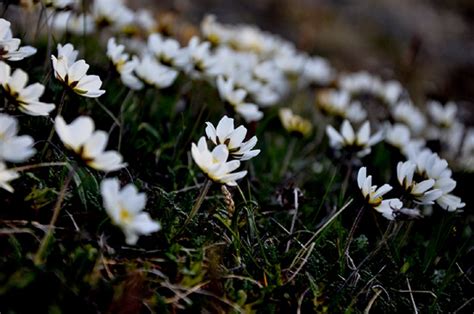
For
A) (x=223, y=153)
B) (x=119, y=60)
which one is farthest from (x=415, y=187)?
(x=119, y=60)

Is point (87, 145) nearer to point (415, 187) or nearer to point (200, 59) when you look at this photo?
point (415, 187)

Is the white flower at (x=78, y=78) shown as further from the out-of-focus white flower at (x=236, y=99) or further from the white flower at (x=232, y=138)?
the out-of-focus white flower at (x=236, y=99)

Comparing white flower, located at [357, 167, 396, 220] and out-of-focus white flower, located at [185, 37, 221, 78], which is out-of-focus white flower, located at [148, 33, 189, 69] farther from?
white flower, located at [357, 167, 396, 220]

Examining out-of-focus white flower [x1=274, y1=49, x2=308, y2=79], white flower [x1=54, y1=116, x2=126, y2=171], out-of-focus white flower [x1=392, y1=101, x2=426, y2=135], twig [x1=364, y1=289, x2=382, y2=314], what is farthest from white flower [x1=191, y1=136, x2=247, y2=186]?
out-of-focus white flower [x1=274, y1=49, x2=308, y2=79]

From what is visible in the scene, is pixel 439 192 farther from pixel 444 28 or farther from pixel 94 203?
pixel 444 28

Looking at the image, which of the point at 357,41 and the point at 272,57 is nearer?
the point at 272,57

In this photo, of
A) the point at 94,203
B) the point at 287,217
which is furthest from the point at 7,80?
the point at 287,217
